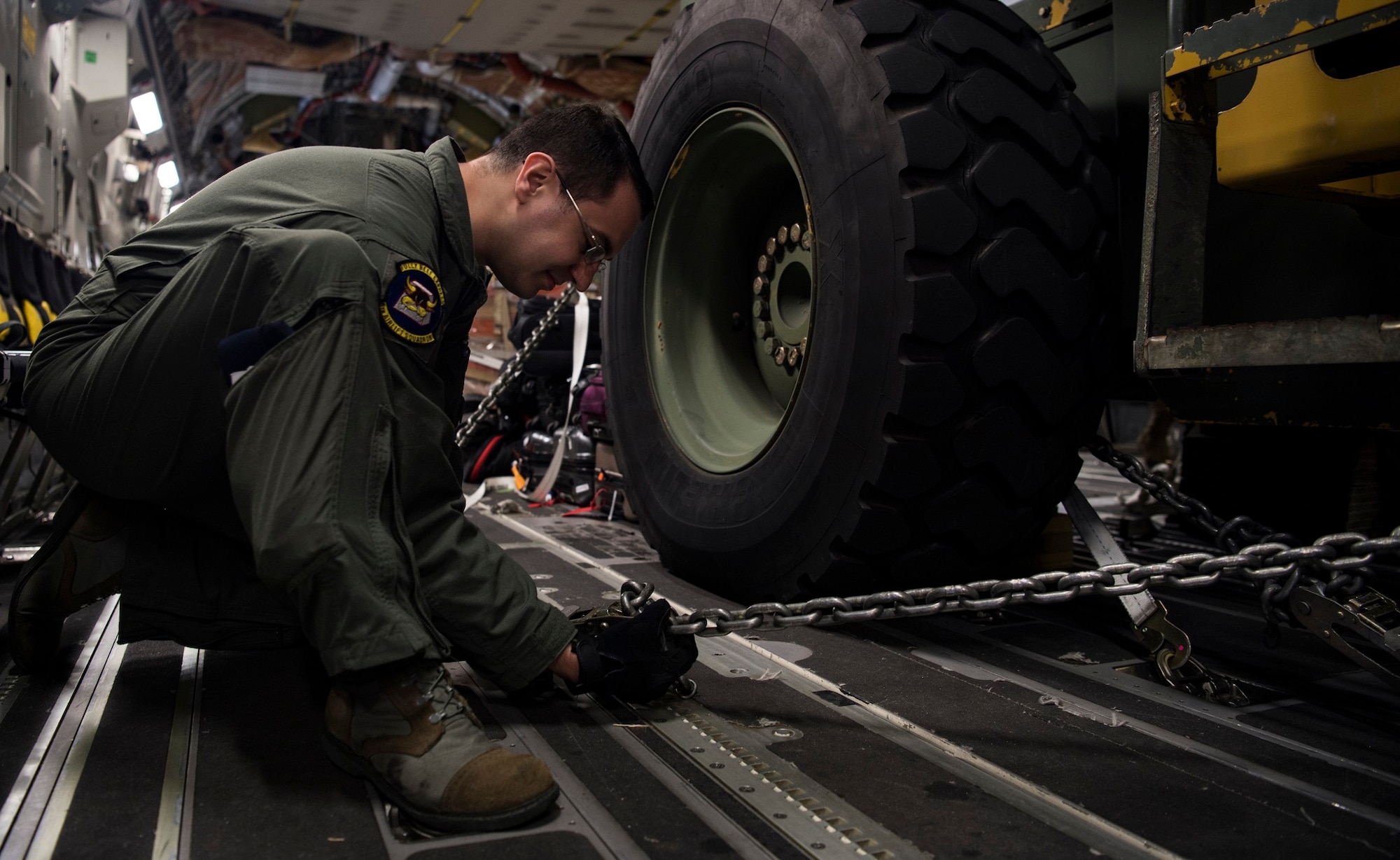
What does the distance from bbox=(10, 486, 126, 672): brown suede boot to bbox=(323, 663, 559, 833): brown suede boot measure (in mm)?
616

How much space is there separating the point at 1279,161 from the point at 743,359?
139cm

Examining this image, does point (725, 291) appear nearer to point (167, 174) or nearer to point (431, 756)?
point (431, 756)

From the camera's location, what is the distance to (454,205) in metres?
1.65

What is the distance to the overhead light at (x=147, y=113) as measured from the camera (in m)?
9.83

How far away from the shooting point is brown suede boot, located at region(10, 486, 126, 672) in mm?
1644

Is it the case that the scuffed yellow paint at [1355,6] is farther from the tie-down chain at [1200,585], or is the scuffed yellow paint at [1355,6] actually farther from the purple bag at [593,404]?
the purple bag at [593,404]

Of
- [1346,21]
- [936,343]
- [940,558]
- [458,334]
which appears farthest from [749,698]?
[1346,21]

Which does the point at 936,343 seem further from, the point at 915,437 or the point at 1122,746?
the point at 1122,746

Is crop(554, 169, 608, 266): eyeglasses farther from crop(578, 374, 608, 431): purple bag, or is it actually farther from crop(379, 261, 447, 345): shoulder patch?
crop(578, 374, 608, 431): purple bag

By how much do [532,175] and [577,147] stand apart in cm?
10

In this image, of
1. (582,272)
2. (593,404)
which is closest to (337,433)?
(582,272)

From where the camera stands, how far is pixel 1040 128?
5.91 ft

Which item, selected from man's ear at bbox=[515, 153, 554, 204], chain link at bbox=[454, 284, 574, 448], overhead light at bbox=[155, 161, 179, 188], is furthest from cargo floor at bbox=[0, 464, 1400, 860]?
overhead light at bbox=[155, 161, 179, 188]

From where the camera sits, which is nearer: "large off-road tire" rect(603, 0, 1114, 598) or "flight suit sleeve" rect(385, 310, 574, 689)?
"flight suit sleeve" rect(385, 310, 574, 689)
